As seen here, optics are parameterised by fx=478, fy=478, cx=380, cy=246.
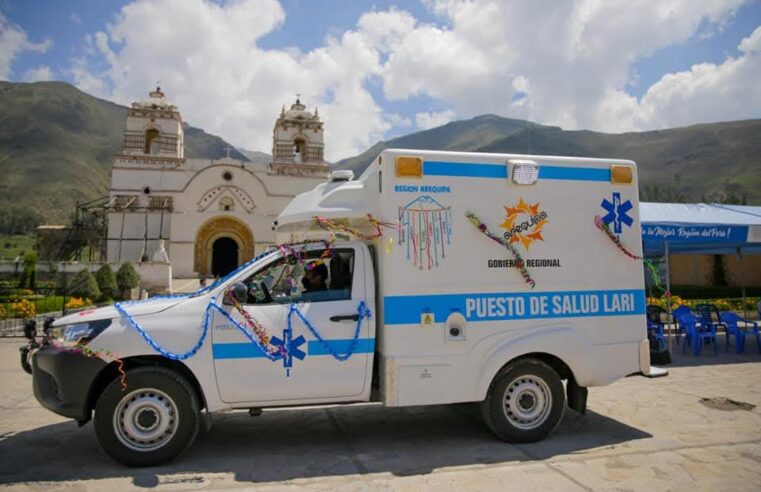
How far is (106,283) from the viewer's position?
2184 centimetres

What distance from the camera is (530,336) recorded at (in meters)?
5.11

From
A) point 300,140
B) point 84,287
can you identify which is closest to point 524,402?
point 84,287

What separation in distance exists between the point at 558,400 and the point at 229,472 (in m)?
3.44

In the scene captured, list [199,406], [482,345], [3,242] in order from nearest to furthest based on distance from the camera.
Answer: [199,406]
[482,345]
[3,242]

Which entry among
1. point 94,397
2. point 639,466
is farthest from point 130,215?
point 639,466

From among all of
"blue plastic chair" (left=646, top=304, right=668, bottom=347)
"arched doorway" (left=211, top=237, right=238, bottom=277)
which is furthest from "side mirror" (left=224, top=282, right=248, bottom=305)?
"arched doorway" (left=211, top=237, right=238, bottom=277)

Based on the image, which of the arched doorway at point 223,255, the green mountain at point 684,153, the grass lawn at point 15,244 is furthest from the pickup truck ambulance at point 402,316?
the green mountain at point 684,153

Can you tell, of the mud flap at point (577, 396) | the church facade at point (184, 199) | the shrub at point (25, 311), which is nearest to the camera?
the mud flap at point (577, 396)

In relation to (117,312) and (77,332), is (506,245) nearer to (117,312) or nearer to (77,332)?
(117,312)

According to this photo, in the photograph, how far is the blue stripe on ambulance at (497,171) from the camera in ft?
16.7

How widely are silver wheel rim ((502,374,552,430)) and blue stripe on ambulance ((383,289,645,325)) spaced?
0.72 metres

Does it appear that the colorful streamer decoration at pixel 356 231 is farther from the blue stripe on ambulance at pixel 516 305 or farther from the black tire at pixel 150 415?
the black tire at pixel 150 415

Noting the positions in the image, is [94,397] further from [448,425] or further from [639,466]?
[639,466]

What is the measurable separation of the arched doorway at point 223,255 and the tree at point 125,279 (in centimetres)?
1127
